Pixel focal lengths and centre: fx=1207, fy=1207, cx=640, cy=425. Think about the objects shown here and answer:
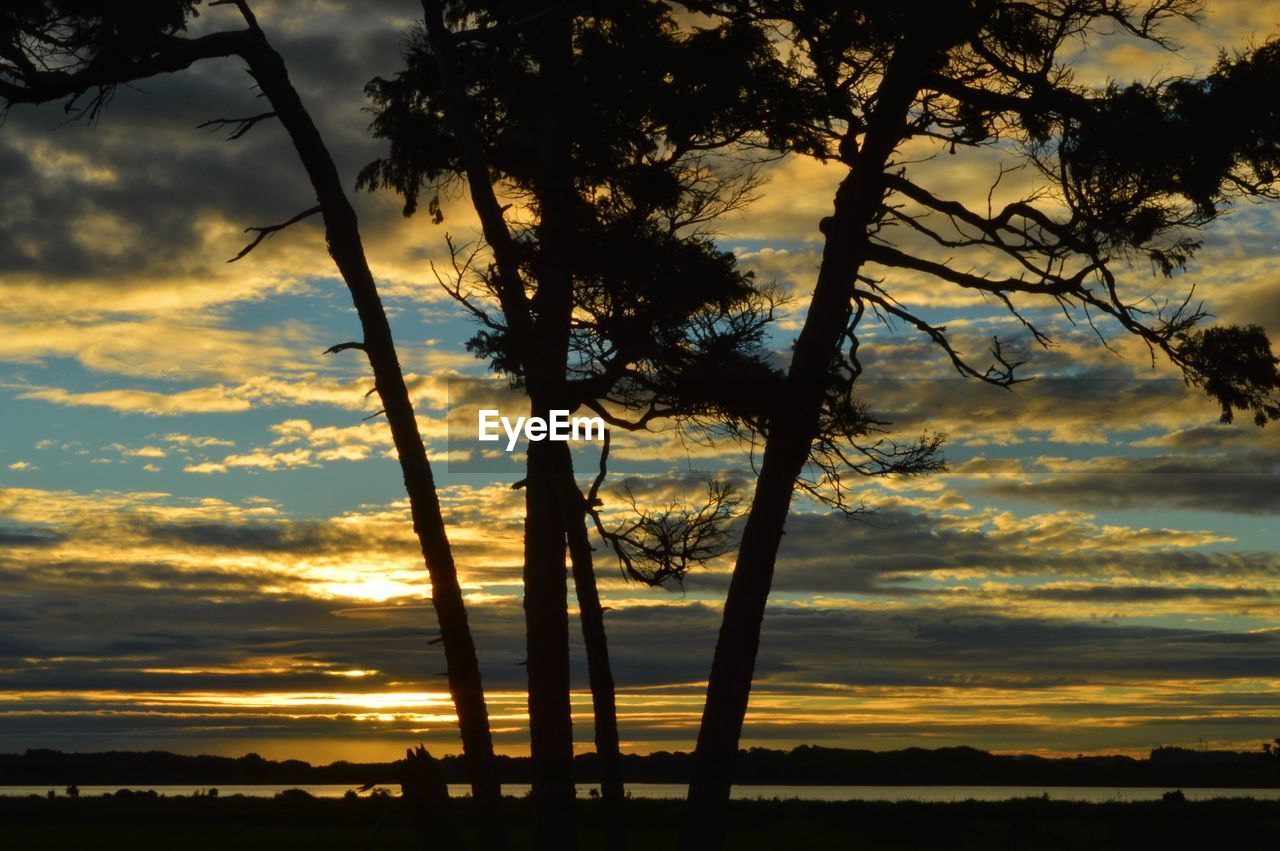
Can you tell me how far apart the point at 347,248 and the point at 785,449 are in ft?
14.4

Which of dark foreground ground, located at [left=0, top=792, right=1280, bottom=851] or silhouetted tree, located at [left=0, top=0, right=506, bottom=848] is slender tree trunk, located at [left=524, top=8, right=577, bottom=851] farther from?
dark foreground ground, located at [left=0, top=792, right=1280, bottom=851]

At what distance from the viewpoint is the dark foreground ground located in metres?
30.3

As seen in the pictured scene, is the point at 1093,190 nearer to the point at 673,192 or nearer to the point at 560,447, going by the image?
the point at 673,192

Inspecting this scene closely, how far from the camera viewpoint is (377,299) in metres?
11.2

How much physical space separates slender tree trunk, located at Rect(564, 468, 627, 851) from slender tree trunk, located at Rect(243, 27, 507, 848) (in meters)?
1.85

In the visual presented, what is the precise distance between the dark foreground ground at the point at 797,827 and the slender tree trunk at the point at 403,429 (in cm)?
1235

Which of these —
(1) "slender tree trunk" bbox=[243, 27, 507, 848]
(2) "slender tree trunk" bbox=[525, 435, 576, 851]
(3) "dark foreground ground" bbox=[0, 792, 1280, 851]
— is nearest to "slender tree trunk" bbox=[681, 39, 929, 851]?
(2) "slender tree trunk" bbox=[525, 435, 576, 851]

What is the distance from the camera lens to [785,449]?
10.7 m

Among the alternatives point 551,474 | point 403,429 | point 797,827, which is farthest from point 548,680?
point 797,827

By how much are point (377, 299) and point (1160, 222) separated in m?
7.29

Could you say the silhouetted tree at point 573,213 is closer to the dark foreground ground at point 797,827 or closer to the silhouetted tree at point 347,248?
the silhouetted tree at point 347,248

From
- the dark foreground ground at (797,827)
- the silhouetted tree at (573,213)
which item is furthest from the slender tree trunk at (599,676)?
the dark foreground ground at (797,827)

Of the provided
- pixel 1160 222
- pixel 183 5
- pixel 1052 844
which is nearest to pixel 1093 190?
pixel 1160 222

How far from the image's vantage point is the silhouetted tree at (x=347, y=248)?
10.9 meters
